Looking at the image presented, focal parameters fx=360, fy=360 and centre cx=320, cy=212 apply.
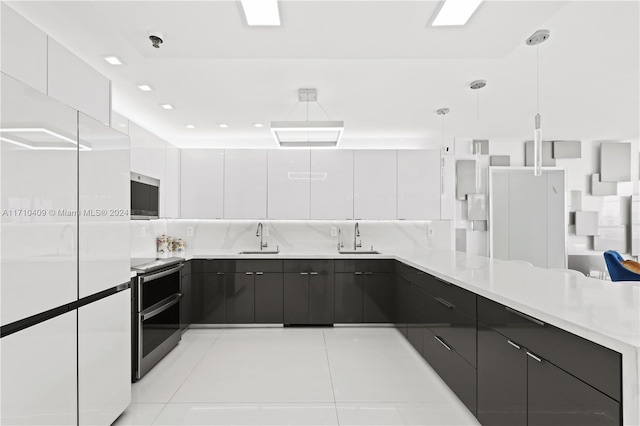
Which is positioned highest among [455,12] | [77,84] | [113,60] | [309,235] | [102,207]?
[113,60]

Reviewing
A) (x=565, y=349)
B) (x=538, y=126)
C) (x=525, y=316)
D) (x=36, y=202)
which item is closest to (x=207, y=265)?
(x=36, y=202)

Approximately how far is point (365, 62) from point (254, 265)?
2.77 meters

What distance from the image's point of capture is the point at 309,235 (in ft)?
17.6

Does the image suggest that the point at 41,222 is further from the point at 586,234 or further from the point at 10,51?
the point at 586,234

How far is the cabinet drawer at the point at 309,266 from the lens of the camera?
4.54m

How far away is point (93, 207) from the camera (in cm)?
204

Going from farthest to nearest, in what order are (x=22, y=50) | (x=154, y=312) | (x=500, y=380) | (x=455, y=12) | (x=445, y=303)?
(x=154, y=312)
(x=445, y=303)
(x=500, y=380)
(x=455, y=12)
(x=22, y=50)

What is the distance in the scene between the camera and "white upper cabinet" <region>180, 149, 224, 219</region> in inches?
195

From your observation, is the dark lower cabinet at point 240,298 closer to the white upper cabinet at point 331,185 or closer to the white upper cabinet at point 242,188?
the white upper cabinet at point 242,188

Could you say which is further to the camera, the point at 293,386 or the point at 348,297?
the point at 348,297

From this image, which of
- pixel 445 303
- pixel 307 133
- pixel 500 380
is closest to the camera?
pixel 500 380

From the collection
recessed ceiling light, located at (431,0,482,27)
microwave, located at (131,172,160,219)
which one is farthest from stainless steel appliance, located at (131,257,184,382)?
recessed ceiling light, located at (431,0,482,27)

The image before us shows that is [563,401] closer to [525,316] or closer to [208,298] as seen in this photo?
[525,316]

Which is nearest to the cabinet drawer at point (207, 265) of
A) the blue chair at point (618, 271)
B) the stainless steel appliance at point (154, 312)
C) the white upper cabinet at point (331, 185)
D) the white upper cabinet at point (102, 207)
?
the stainless steel appliance at point (154, 312)
